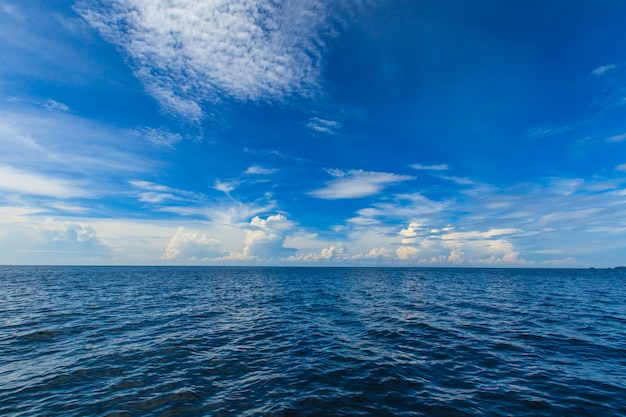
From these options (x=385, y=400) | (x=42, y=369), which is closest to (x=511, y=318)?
(x=385, y=400)

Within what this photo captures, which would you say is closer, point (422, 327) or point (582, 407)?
point (582, 407)

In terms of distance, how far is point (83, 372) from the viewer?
15383mm

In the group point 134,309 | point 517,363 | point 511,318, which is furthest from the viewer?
point 134,309

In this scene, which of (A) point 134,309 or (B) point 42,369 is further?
(A) point 134,309

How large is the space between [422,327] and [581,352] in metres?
10.7

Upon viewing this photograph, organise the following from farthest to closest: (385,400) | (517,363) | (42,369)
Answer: (517,363), (42,369), (385,400)

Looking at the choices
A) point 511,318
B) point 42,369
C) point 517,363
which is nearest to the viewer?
point 42,369

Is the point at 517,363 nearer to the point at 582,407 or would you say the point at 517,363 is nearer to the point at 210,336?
the point at 582,407

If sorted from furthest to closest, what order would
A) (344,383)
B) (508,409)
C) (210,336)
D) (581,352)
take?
(210,336), (581,352), (344,383), (508,409)

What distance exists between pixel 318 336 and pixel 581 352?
18073mm

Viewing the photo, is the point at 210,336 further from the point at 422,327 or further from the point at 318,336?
the point at 422,327

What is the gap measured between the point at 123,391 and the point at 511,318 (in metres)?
34.7

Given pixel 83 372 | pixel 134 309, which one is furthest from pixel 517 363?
pixel 134 309

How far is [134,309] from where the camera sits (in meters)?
34.7
